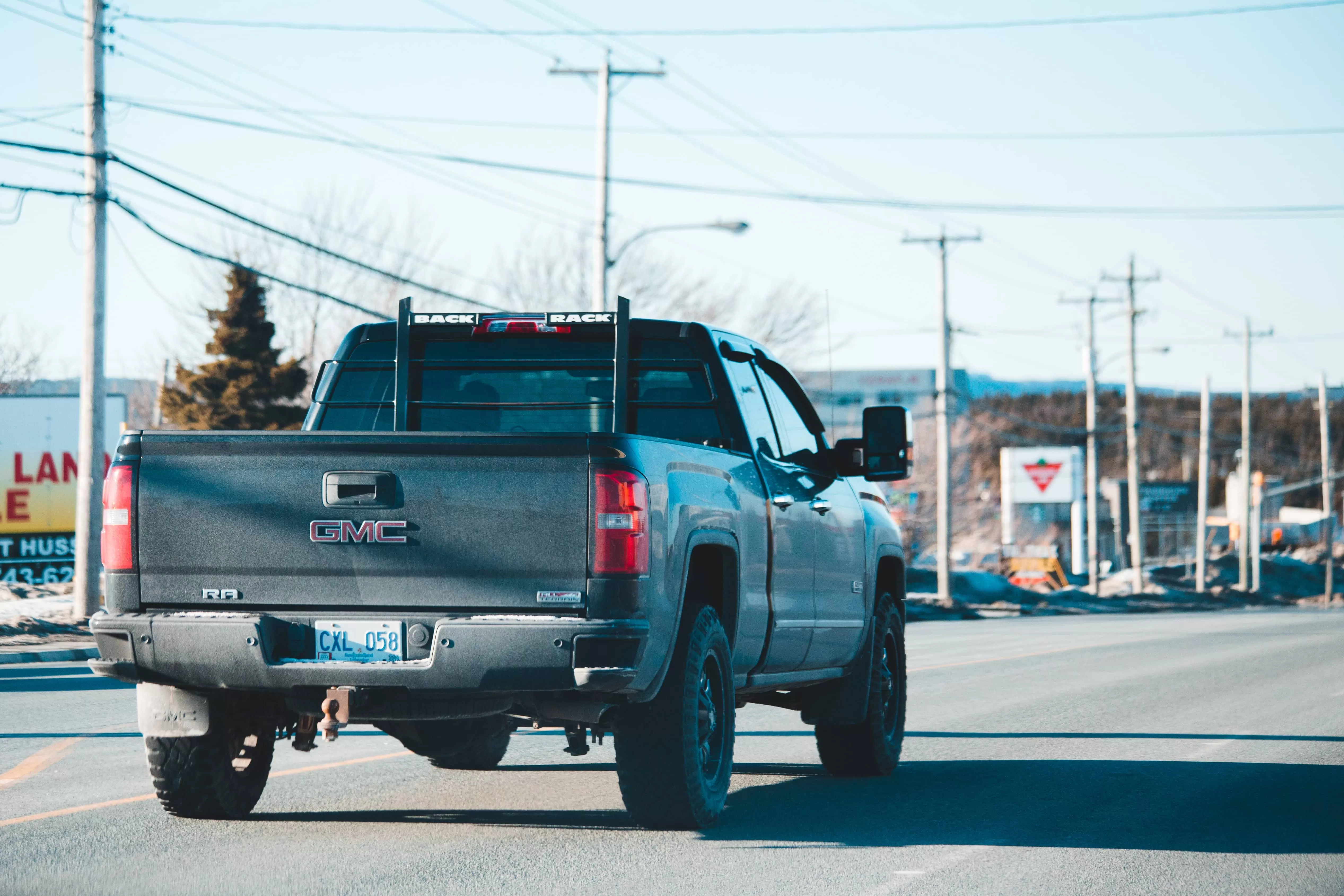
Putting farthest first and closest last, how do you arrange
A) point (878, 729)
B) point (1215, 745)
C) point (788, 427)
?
point (1215, 745), point (878, 729), point (788, 427)

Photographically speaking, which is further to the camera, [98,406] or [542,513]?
[98,406]

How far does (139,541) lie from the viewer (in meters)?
6.45

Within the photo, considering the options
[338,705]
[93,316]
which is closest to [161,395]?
[93,316]

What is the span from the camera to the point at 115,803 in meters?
7.91

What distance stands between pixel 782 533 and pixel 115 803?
3.42 meters

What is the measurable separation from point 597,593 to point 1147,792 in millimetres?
4068

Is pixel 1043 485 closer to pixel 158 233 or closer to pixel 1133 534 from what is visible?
pixel 1133 534

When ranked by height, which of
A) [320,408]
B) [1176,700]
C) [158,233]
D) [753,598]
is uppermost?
[158,233]

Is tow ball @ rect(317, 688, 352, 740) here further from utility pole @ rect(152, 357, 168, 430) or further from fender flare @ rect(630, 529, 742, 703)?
utility pole @ rect(152, 357, 168, 430)

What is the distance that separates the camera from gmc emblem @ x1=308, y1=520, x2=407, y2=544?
20.6 ft

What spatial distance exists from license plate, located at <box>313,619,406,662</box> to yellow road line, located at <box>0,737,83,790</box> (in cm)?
310

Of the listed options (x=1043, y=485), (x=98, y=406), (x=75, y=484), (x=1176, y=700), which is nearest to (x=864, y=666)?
(x=1176, y=700)

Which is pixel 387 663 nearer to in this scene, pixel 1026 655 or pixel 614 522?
pixel 614 522

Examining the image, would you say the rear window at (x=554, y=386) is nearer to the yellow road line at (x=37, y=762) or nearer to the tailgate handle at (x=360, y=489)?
the tailgate handle at (x=360, y=489)
